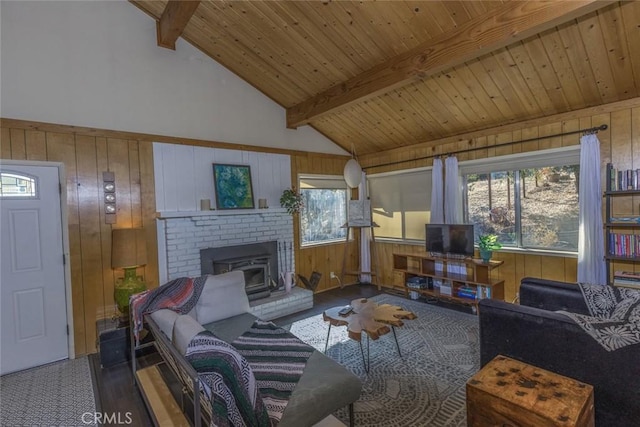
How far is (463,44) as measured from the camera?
2855 millimetres

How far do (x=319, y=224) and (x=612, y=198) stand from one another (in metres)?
4.03

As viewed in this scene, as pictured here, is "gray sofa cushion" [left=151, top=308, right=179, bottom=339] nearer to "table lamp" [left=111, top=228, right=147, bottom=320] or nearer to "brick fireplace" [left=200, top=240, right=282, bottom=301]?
"table lamp" [left=111, top=228, right=147, bottom=320]

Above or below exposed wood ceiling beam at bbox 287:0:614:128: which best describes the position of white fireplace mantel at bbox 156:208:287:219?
below

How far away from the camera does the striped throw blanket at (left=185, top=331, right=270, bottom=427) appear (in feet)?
4.83

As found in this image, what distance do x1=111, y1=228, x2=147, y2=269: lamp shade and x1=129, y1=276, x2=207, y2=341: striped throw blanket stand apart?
670 millimetres

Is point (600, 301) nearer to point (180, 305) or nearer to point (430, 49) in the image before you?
point (430, 49)

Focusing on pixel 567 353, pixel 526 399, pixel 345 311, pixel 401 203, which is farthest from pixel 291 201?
pixel 526 399

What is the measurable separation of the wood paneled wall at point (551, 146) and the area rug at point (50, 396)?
15.5 ft

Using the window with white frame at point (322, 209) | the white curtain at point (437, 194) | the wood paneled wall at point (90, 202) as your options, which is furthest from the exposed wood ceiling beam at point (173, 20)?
the white curtain at point (437, 194)

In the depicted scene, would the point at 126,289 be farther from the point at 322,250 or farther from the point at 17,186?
the point at 322,250

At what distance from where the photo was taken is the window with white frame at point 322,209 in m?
5.52

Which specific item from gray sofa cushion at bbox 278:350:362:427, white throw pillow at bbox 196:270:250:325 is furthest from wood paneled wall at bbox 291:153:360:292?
gray sofa cushion at bbox 278:350:362:427

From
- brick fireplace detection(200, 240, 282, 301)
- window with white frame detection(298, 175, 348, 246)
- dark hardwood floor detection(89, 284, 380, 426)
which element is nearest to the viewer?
dark hardwood floor detection(89, 284, 380, 426)

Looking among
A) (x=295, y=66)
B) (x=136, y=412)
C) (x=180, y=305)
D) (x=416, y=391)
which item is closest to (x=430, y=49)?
(x=295, y=66)
